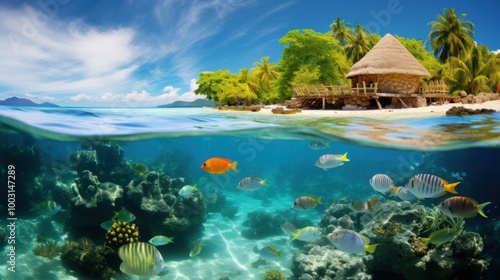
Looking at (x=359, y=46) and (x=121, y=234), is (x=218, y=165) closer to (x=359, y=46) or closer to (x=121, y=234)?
(x=121, y=234)

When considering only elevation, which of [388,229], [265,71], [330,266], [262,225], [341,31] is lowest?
[262,225]

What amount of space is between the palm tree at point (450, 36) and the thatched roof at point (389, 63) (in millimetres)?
18830

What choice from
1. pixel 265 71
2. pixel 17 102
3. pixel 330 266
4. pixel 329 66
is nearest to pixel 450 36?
pixel 329 66

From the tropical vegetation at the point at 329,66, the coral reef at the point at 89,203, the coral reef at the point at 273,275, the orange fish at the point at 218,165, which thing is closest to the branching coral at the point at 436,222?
the coral reef at the point at 273,275

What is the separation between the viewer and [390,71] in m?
23.9

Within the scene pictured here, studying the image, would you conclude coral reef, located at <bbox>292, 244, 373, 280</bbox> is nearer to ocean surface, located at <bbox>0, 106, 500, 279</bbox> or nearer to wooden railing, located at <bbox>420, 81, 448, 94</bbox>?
ocean surface, located at <bbox>0, 106, 500, 279</bbox>

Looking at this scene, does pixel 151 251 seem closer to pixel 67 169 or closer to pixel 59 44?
pixel 59 44

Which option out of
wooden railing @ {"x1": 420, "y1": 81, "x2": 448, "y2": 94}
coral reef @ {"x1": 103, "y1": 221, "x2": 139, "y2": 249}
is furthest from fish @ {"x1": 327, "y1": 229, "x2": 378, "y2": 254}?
wooden railing @ {"x1": 420, "y1": 81, "x2": 448, "y2": 94}

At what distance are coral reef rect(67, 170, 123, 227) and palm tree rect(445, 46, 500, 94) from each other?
3768cm

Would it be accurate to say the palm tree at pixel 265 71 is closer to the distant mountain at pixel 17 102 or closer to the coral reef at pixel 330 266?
the distant mountain at pixel 17 102

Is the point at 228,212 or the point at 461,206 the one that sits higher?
the point at 461,206

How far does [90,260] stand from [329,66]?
2784 centimetres

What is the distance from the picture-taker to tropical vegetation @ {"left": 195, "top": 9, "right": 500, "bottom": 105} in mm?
27953

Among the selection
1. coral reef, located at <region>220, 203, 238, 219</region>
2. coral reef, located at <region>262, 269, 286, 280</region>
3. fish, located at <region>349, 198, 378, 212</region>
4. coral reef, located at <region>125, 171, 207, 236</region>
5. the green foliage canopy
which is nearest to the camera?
fish, located at <region>349, 198, 378, 212</region>
